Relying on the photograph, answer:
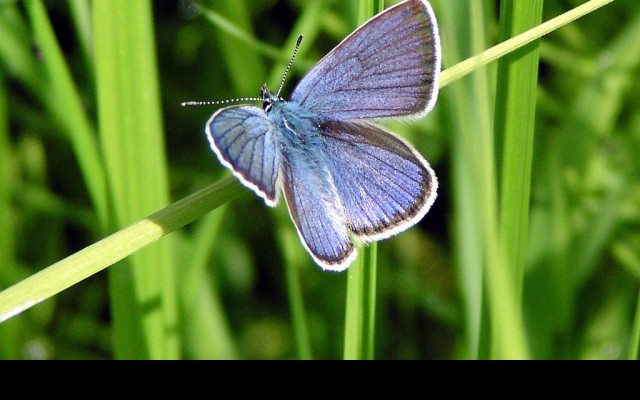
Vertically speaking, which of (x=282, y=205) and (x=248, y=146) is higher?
(x=282, y=205)

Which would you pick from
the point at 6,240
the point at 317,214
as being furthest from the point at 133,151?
the point at 6,240

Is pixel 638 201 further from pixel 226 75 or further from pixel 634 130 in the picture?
pixel 226 75

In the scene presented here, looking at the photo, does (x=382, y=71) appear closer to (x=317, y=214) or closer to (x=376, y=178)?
(x=376, y=178)

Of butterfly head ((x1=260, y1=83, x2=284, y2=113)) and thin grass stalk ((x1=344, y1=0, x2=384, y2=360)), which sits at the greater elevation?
butterfly head ((x1=260, y1=83, x2=284, y2=113))

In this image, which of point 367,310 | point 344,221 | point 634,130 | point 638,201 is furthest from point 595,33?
point 367,310

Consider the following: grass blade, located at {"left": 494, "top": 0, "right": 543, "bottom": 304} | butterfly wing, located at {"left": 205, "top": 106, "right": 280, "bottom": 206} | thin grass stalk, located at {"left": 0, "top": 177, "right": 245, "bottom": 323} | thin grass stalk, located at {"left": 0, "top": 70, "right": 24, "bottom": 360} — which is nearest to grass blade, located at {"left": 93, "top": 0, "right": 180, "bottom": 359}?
butterfly wing, located at {"left": 205, "top": 106, "right": 280, "bottom": 206}

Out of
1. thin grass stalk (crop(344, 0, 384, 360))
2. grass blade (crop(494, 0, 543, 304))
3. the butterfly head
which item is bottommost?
thin grass stalk (crop(344, 0, 384, 360))

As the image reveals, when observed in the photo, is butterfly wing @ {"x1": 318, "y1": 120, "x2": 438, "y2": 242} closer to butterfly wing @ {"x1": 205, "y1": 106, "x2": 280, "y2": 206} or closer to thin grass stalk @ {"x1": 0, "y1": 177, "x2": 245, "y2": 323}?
butterfly wing @ {"x1": 205, "y1": 106, "x2": 280, "y2": 206}
